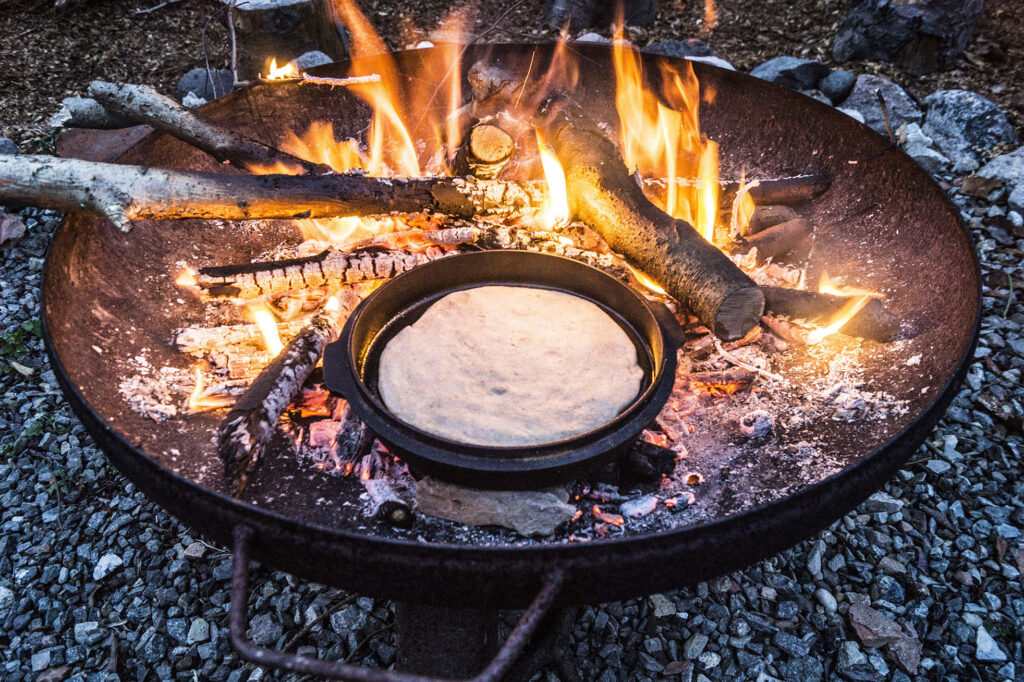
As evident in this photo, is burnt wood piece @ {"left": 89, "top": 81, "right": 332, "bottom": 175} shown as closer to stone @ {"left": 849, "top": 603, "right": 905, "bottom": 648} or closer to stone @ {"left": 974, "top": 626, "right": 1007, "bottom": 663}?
stone @ {"left": 849, "top": 603, "right": 905, "bottom": 648}

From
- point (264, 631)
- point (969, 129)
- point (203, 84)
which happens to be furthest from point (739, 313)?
point (203, 84)

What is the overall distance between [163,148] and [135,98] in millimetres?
324

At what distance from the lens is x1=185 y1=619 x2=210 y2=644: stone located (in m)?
2.56

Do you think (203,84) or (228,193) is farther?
(203,84)

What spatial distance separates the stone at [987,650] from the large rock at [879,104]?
3621 mm

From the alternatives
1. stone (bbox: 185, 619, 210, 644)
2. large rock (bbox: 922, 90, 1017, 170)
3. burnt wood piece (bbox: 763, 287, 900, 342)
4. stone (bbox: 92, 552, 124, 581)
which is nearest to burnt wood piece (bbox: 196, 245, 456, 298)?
stone (bbox: 92, 552, 124, 581)

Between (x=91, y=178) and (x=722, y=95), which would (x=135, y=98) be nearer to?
(x=91, y=178)

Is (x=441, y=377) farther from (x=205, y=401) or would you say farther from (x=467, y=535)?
(x=205, y=401)

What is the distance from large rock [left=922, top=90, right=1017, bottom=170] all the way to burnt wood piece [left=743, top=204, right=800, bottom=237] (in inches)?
81.3

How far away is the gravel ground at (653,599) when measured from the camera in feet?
8.23

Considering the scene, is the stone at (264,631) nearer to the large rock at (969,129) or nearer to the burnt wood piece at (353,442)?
the burnt wood piece at (353,442)

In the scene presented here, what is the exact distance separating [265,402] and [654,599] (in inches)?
67.0

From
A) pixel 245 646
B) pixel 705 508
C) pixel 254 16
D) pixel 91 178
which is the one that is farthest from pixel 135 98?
pixel 705 508

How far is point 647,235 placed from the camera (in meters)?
2.93
